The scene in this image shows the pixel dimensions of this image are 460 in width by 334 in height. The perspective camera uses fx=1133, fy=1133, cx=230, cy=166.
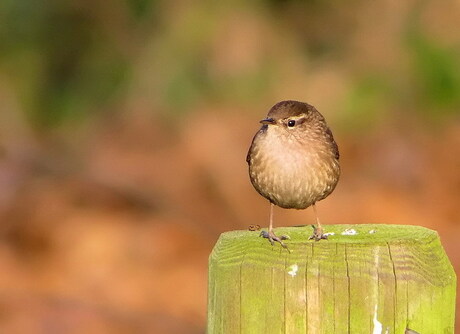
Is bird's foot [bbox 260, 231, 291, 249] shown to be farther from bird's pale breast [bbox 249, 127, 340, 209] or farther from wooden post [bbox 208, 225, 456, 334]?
bird's pale breast [bbox 249, 127, 340, 209]

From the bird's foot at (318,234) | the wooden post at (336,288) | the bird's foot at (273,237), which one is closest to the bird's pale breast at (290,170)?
the bird's foot at (318,234)

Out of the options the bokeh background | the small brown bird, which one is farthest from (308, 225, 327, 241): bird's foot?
the bokeh background

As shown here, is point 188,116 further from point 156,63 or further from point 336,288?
point 336,288

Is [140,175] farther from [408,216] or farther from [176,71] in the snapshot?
[408,216]

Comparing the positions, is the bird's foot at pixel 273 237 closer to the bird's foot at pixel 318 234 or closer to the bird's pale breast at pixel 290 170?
the bird's foot at pixel 318 234

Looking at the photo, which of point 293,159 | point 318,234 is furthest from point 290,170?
point 318,234

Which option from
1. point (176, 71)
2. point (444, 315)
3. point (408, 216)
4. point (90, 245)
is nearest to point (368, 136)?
point (408, 216)
